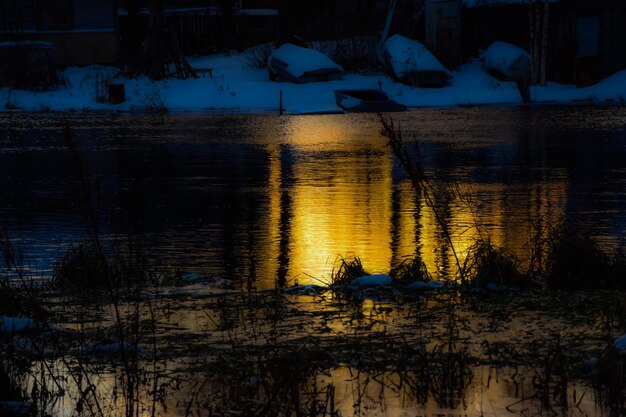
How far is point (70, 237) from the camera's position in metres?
12.3

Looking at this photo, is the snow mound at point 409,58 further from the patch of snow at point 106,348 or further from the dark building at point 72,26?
the patch of snow at point 106,348

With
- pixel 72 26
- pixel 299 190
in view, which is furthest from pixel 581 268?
pixel 72 26

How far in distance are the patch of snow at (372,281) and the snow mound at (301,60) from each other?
3169cm

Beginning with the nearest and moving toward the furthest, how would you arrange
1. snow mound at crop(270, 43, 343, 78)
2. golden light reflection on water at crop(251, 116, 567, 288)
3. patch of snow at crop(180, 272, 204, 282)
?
1. patch of snow at crop(180, 272, 204, 282)
2. golden light reflection on water at crop(251, 116, 567, 288)
3. snow mound at crop(270, 43, 343, 78)

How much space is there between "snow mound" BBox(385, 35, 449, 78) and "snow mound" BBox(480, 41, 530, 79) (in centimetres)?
200

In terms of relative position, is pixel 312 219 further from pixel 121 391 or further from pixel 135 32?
pixel 135 32

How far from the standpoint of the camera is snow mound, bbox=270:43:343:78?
40.7 m

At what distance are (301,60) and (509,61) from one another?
750 cm

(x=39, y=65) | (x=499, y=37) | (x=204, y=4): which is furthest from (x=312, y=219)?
(x=204, y=4)

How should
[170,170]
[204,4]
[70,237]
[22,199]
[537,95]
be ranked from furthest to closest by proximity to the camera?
[204,4] → [537,95] → [170,170] → [22,199] → [70,237]

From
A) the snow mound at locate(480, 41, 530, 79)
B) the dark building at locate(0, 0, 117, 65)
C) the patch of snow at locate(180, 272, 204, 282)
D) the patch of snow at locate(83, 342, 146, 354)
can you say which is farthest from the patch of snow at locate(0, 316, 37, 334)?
the dark building at locate(0, 0, 117, 65)

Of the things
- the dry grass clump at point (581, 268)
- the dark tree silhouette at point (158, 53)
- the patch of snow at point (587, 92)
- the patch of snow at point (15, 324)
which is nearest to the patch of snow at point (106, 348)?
the patch of snow at point (15, 324)

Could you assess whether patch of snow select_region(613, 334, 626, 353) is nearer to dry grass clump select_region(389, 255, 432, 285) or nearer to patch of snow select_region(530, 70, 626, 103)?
dry grass clump select_region(389, 255, 432, 285)

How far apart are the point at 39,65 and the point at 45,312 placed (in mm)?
35485
